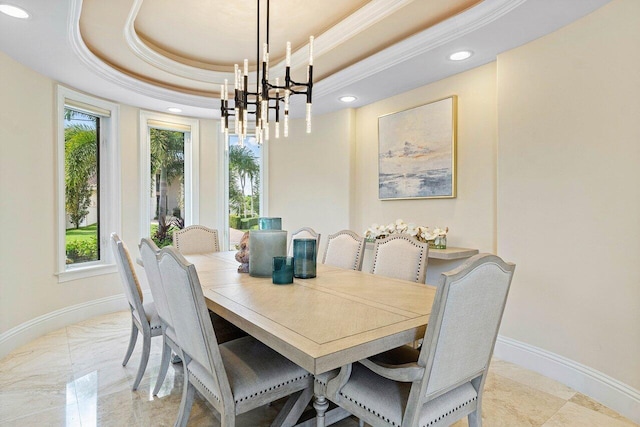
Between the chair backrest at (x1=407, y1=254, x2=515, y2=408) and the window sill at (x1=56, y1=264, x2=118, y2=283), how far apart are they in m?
3.73

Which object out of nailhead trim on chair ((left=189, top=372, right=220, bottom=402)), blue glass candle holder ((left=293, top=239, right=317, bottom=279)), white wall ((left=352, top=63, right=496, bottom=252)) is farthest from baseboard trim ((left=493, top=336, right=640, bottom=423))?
nailhead trim on chair ((left=189, top=372, right=220, bottom=402))

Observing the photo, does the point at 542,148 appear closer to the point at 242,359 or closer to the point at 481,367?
the point at 481,367

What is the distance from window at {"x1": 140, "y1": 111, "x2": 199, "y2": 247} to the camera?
4461 millimetres

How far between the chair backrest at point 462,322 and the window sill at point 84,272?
12.2 ft

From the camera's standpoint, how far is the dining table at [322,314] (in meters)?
1.20

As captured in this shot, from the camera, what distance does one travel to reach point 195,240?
3627 mm

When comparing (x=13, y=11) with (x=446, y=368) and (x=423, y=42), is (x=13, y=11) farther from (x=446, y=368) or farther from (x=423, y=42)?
(x=446, y=368)

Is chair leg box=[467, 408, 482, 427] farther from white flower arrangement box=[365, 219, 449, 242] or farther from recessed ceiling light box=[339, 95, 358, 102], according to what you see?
recessed ceiling light box=[339, 95, 358, 102]

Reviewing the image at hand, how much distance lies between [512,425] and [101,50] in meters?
4.10

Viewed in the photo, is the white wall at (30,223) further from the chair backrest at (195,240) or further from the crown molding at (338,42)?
the chair backrest at (195,240)

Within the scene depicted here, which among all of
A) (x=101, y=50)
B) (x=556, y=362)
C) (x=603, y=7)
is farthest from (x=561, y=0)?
(x=101, y=50)

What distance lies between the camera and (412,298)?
179cm

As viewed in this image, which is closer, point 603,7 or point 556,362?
point 603,7

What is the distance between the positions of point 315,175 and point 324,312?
3359mm
